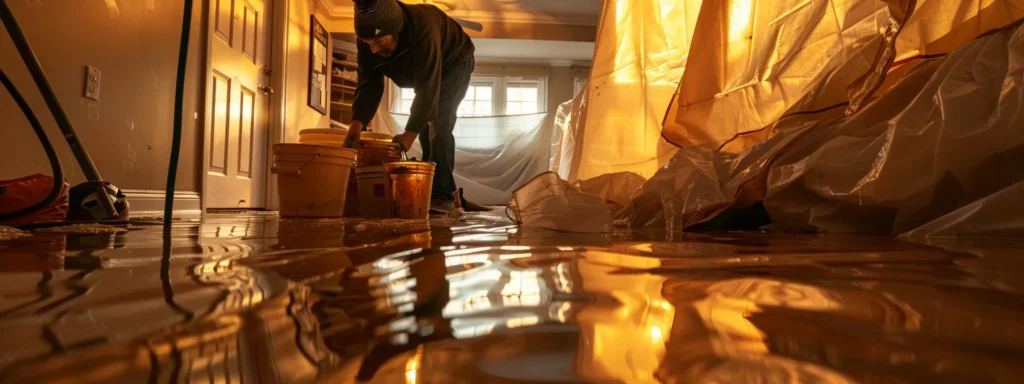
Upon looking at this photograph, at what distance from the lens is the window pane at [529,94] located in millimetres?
7176

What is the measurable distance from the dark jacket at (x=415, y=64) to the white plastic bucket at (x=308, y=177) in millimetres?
436

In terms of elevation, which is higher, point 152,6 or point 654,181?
point 152,6

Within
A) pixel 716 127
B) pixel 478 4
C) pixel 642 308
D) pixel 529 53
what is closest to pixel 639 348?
pixel 642 308

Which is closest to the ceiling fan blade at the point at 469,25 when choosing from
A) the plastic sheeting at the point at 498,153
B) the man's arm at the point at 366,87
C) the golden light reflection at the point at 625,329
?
the plastic sheeting at the point at 498,153

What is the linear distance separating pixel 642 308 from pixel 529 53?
674cm

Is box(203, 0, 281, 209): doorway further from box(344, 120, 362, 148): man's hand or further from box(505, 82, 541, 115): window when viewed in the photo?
box(505, 82, 541, 115): window

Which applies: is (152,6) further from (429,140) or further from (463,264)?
(463,264)

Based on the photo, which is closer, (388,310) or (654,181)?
(388,310)

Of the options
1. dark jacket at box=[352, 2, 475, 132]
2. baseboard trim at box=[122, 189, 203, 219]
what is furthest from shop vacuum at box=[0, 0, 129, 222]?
dark jacket at box=[352, 2, 475, 132]

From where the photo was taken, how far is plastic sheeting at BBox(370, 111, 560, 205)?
6707 mm

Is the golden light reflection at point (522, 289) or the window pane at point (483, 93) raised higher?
the window pane at point (483, 93)

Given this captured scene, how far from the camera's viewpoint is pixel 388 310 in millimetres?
287

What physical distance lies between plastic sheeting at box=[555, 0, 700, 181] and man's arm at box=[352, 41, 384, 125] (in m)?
0.91

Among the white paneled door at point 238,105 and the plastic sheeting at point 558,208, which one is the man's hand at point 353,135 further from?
the plastic sheeting at point 558,208
